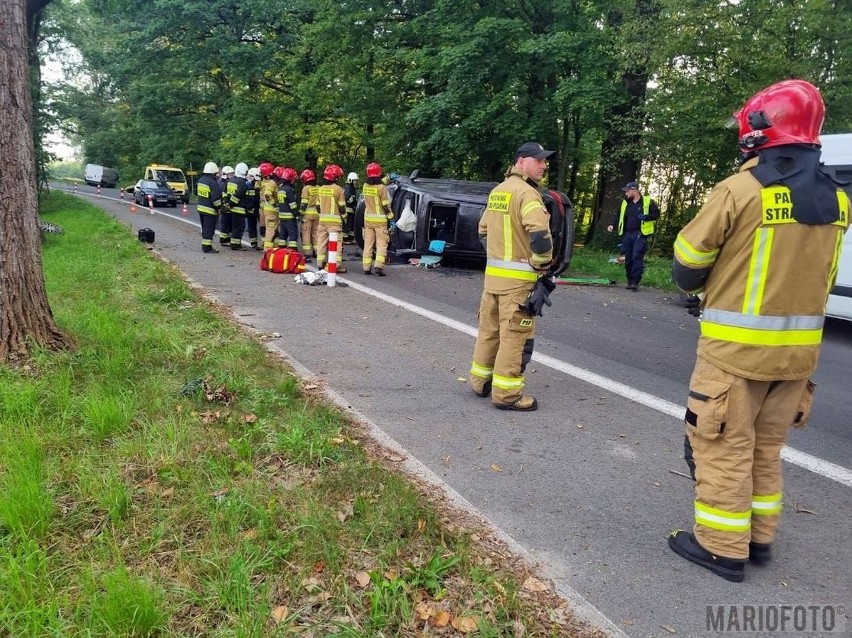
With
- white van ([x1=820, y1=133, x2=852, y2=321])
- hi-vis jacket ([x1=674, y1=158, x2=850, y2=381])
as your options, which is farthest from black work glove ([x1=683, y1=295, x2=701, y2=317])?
white van ([x1=820, y1=133, x2=852, y2=321])

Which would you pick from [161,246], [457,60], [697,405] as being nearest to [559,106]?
[457,60]

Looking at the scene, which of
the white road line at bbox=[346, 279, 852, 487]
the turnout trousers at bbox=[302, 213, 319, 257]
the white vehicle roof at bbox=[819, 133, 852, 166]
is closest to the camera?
the white road line at bbox=[346, 279, 852, 487]

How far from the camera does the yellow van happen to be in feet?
109

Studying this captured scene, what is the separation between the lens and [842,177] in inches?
296

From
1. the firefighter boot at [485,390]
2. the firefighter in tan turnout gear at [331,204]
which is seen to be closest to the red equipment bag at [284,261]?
the firefighter in tan turnout gear at [331,204]

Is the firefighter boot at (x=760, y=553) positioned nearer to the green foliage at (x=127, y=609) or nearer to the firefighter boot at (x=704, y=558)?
the firefighter boot at (x=704, y=558)

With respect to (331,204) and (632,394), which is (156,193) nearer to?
(331,204)

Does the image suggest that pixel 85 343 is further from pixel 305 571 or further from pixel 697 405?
pixel 697 405

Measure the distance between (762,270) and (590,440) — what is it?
1953 millimetres

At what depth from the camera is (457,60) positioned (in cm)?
1476

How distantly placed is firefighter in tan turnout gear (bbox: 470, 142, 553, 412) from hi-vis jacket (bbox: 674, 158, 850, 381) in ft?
5.72

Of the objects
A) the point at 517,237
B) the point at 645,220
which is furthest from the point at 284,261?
the point at 517,237

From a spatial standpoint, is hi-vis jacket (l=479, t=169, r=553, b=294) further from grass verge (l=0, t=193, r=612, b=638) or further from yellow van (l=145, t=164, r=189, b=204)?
yellow van (l=145, t=164, r=189, b=204)

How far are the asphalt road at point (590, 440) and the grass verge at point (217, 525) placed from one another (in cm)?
32
